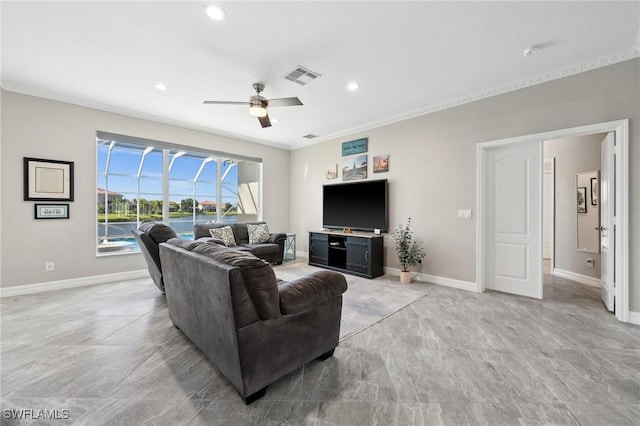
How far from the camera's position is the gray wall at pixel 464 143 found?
2.80 m

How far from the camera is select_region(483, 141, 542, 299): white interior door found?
3510 mm

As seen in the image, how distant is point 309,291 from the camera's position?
1.83 m

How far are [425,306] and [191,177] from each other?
507 centimetres

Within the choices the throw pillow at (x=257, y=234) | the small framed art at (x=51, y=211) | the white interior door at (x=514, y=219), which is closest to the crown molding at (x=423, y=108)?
the white interior door at (x=514, y=219)

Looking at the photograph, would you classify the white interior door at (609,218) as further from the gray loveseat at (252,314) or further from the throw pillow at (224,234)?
the throw pillow at (224,234)

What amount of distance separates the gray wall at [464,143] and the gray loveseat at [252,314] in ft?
9.22

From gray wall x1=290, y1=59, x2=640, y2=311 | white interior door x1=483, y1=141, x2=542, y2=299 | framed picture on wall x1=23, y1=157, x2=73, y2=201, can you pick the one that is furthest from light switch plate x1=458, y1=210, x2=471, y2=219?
framed picture on wall x1=23, y1=157, x2=73, y2=201

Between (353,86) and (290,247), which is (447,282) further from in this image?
(290,247)

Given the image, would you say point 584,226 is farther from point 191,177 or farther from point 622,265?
point 191,177

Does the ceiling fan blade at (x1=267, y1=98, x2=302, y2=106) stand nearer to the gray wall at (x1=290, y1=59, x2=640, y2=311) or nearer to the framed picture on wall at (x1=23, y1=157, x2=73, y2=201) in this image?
the gray wall at (x1=290, y1=59, x2=640, y2=311)

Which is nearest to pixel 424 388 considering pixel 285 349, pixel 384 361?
pixel 384 361

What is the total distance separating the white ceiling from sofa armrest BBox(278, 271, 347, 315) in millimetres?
2199

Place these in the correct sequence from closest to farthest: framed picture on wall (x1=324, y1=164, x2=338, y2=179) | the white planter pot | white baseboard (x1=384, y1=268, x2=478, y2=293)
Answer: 1. white baseboard (x1=384, y1=268, x2=478, y2=293)
2. the white planter pot
3. framed picture on wall (x1=324, y1=164, x2=338, y2=179)

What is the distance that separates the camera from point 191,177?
18.4ft
